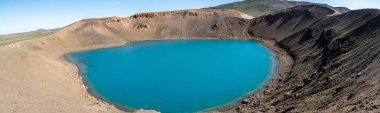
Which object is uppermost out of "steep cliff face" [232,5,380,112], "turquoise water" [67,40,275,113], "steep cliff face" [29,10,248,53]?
"steep cliff face" [29,10,248,53]

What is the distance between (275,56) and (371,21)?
80.8ft

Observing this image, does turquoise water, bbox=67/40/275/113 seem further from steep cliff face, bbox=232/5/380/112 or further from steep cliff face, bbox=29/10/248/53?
steep cliff face, bbox=29/10/248/53

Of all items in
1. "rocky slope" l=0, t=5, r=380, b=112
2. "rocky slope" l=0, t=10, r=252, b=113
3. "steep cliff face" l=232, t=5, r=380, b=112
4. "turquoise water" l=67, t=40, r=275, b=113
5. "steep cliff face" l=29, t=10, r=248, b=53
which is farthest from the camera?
"steep cliff face" l=29, t=10, r=248, b=53

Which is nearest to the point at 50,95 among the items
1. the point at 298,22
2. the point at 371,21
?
the point at 371,21

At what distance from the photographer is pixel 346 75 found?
40906 millimetres

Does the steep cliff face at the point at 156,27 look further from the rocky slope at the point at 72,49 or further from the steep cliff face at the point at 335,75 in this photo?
the steep cliff face at the point at 335,75

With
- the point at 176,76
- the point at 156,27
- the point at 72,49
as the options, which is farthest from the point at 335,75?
the point at 156,27

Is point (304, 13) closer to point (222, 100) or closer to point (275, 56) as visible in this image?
point (275, 56)

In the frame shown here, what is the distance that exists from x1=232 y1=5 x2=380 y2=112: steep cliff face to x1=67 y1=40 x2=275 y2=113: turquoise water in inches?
223

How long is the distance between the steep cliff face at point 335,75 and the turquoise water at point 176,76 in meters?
5.67

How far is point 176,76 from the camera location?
66.7 metres

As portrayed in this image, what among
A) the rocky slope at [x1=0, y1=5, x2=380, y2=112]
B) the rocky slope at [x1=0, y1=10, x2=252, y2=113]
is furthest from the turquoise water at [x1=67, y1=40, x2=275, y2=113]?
the rocky slope at [x1=0, y1=10, x2=252, y2=113]

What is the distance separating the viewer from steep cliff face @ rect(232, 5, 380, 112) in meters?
31.2

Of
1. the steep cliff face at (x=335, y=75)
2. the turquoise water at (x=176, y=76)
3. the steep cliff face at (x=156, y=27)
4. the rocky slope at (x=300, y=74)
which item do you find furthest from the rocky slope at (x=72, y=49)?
the steep cliff face at (x=335, y=75)
